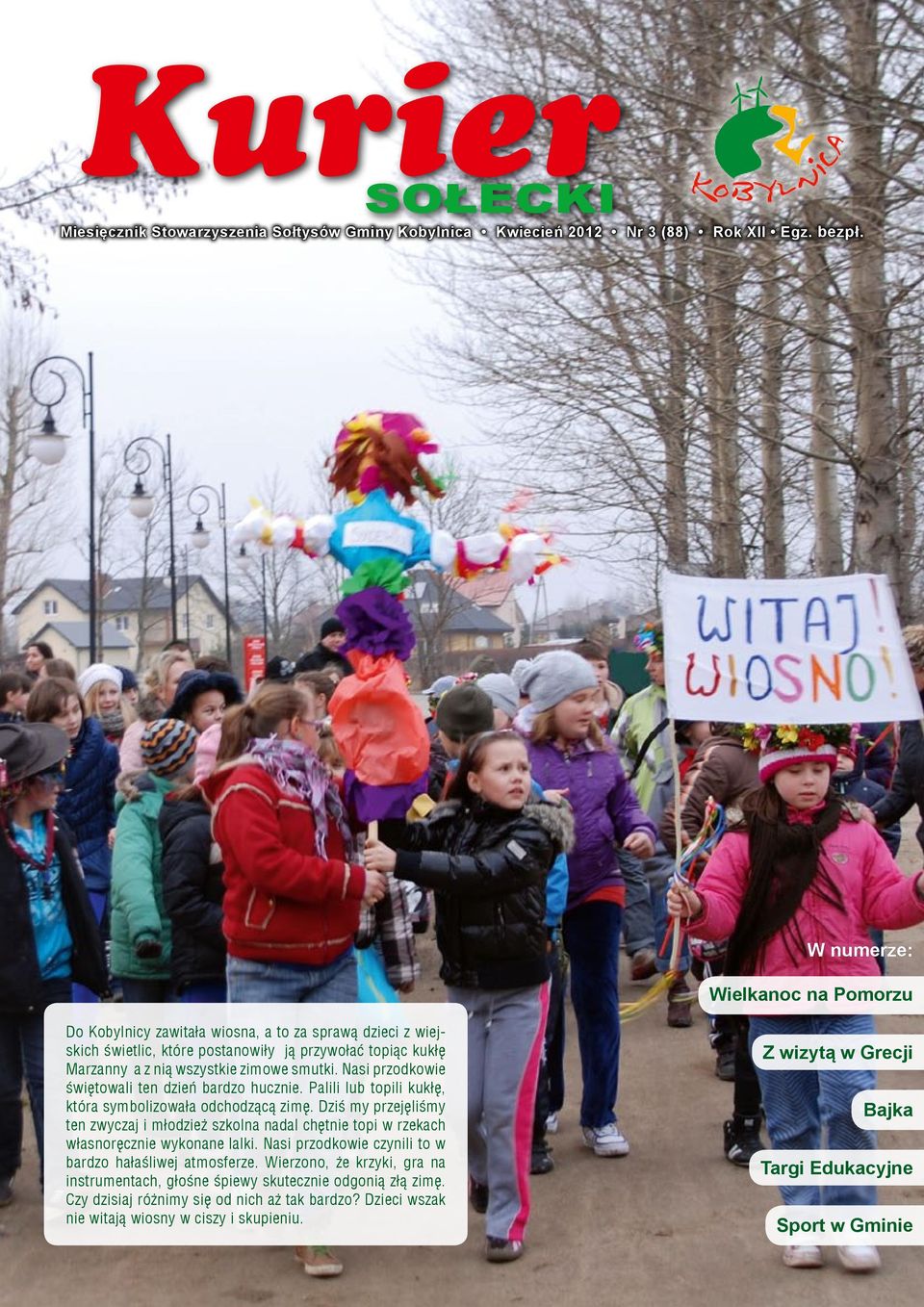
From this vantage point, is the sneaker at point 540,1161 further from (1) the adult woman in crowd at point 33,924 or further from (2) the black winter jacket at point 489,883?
(1) the adult woman in crowd at point 33,924

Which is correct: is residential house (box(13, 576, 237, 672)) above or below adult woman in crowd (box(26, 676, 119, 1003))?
above

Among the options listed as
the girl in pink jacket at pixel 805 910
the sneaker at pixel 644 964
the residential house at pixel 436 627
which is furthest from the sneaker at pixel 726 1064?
the residential house at pixel 436 627

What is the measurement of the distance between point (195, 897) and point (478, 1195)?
139 centimetres

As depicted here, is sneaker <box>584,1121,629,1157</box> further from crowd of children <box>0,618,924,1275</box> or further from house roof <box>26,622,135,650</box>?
house roof <box>26,622,135,650</box>

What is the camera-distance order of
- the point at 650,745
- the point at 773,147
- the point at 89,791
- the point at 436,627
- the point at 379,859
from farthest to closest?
the point at 436,627 → the point at 773,147 → the point at 650,745 → the point at 89,791 → the point at 379,859

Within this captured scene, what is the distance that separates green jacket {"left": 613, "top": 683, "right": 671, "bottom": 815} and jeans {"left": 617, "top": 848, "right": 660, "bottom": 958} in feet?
1.65

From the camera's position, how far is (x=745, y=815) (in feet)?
16.7

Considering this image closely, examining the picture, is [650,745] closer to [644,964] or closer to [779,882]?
[644,964]

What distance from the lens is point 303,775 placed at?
4930 millimetres

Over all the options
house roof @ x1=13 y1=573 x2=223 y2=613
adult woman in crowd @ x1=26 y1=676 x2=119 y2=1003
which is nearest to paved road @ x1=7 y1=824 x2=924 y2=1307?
adult woman in crowd @ x1=26 y1=676 x2=119 y2=1003

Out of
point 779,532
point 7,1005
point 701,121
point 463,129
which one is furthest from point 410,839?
point 779,532

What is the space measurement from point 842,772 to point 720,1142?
5.76 ft

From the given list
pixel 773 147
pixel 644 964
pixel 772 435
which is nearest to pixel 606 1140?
pixel 644 964

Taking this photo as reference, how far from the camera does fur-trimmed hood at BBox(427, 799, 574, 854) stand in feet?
17.0
